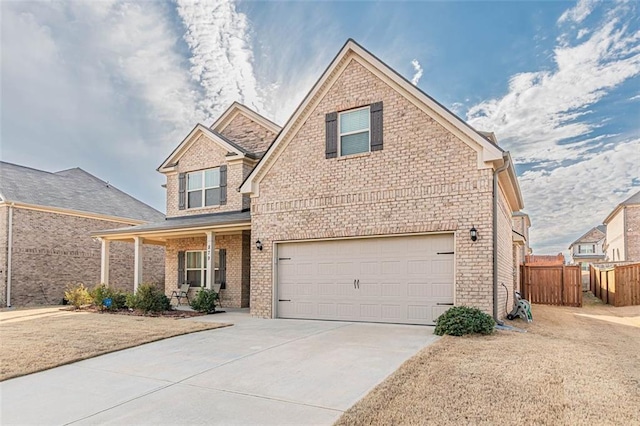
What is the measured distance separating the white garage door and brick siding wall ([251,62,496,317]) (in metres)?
0.37

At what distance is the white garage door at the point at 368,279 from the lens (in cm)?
997

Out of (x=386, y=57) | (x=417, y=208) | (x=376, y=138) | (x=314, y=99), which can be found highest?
(x=386, y=57)

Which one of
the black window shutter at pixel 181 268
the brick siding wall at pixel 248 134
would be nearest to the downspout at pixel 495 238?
the brick siding wall at pixel 248 134

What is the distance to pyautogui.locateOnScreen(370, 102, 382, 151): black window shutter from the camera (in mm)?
10781

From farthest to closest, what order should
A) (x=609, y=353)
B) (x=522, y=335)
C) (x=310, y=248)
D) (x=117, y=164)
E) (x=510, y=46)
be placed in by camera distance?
(x=117, y=164)
(x=510, y=46)
(x=310, y=248)
(x=522, y=335)
(x=609, y=353)

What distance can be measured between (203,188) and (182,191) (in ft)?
3.63

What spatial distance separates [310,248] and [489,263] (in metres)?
4.82

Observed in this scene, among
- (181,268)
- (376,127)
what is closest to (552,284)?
(376,127)

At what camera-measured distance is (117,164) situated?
83.5ft

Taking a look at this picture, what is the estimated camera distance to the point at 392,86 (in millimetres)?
10727


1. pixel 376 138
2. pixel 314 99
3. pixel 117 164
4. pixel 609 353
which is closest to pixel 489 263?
pixel 609 353

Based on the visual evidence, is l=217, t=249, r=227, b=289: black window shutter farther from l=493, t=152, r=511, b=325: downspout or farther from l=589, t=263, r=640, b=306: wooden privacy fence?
l=589, t=263, r=640, b=306: wooden privacy fence

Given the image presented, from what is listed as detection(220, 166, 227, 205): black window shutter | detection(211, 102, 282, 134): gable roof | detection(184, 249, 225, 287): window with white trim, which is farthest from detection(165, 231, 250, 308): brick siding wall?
detection(211, 102, 282, 134): gable roof

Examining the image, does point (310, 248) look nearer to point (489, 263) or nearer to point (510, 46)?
point (489, 263)
